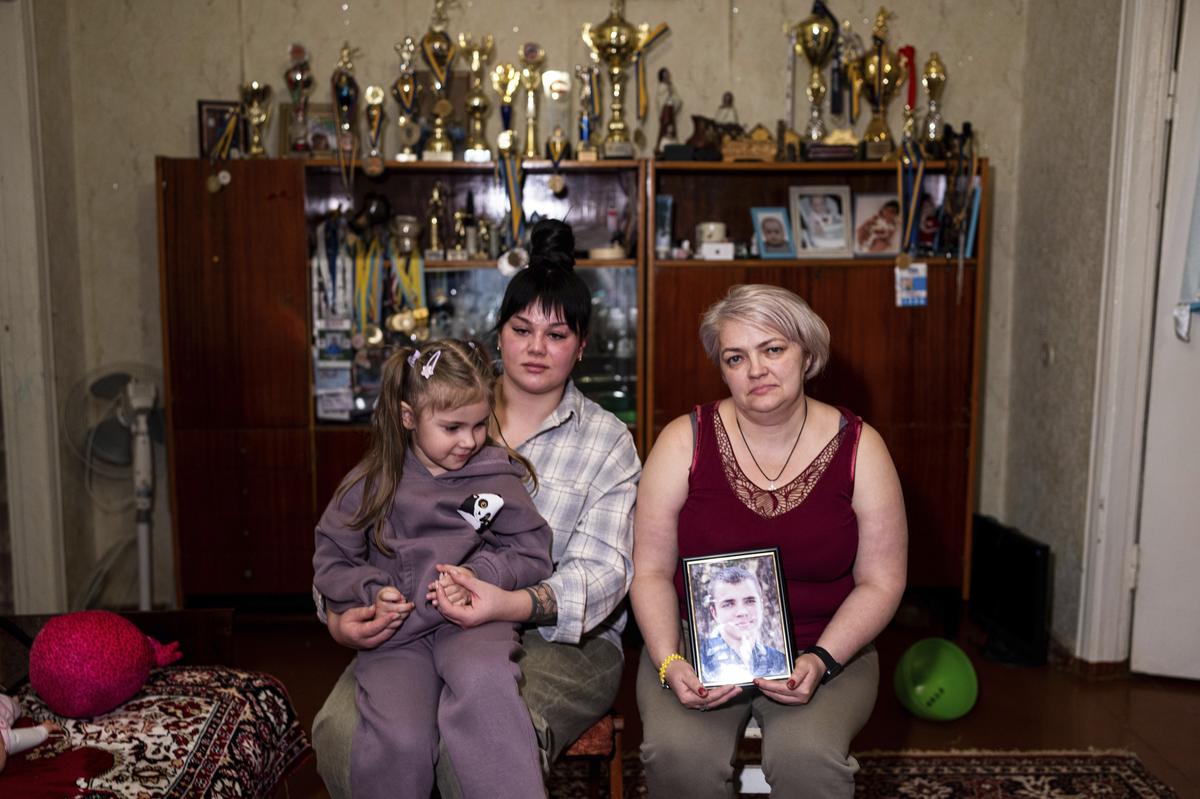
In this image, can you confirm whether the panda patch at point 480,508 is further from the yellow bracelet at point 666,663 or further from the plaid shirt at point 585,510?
the yellow bracelet at point 666,663

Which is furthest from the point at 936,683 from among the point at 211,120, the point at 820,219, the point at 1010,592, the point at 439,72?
the point at 211,120

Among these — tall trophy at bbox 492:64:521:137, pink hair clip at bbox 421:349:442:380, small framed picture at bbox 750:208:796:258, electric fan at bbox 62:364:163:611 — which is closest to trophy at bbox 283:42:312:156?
tall trophy at bbox 492:64:521:137

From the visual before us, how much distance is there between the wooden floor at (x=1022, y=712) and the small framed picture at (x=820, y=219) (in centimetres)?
149

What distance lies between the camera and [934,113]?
403 cm

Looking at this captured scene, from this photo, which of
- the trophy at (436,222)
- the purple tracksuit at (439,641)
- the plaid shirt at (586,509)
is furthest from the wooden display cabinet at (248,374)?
the purple tracksuit at (439,641)

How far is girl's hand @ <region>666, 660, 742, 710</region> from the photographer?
1.88 metres

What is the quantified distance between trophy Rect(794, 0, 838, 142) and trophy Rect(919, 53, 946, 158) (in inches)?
14.9

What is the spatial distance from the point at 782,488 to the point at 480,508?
595 millimetres

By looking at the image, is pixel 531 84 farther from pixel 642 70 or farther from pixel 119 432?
pixel 119 432

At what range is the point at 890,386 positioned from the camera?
387cm

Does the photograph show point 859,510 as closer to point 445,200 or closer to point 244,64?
point 445,200

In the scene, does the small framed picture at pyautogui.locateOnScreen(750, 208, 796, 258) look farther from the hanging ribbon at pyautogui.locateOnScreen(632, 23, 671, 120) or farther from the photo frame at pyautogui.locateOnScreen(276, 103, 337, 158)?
the photo frame at pyautogui.locateOnScreen(276, 103, 337, 158)

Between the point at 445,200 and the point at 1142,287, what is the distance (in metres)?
2.55

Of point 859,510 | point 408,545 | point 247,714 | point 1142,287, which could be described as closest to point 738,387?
point 859,510
